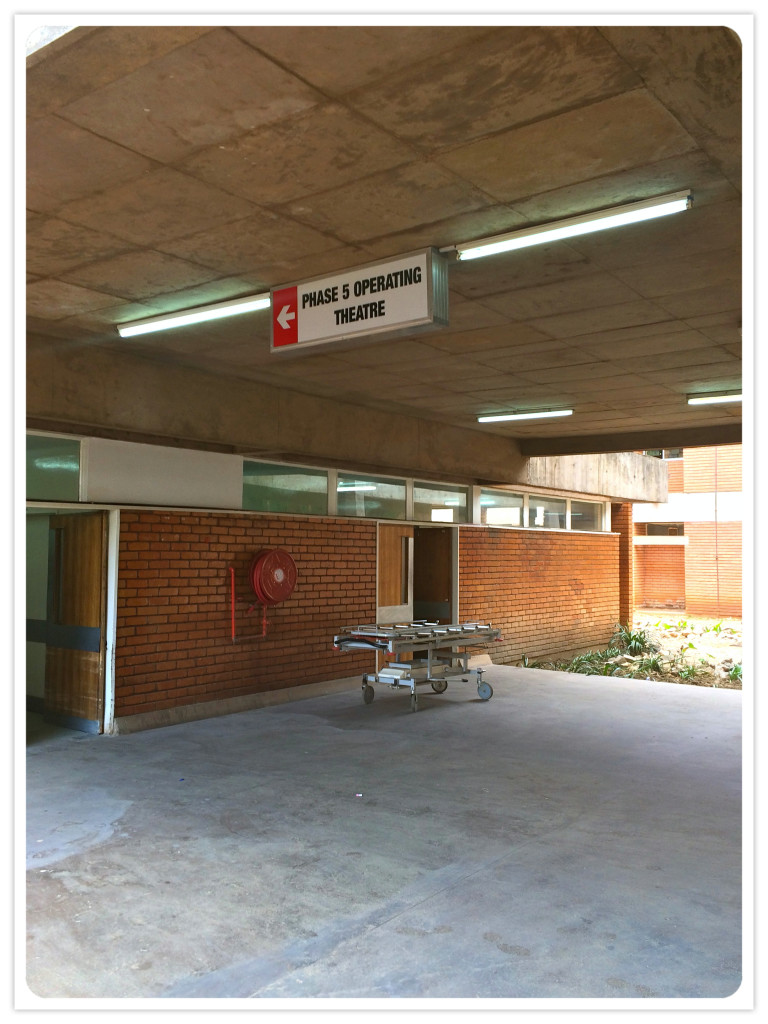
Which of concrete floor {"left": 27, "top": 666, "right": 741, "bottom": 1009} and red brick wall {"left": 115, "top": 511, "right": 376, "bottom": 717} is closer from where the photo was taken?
concrete floor {"left": 27, "top": 666, "right": 741, "bottom": 1009}

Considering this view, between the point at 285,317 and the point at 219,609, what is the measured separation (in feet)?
13.6

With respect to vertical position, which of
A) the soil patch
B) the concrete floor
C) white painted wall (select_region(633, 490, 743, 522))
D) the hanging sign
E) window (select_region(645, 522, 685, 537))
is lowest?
the soil patch

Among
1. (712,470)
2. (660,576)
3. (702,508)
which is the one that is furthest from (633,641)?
(660,576)

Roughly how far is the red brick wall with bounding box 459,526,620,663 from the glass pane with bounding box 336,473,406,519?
1.56 m

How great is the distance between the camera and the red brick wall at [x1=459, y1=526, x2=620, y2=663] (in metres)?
13.6

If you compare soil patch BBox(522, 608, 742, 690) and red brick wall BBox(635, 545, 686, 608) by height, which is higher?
red brick wall BBox(635, 545, 686, 608)

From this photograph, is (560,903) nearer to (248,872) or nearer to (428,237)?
(248,872)

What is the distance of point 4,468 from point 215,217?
3293mm

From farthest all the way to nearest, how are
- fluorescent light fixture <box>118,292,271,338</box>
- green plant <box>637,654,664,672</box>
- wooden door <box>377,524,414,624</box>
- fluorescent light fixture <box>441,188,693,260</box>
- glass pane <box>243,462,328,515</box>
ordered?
green plant <box>637,654,664,672</box>, wooden door <box>377,524,414,624</box>, glass pane <box>243,462,328,515</box>, fluorescent light fixture <box>118,292,271,338</box>, fluorescent light fixture <box>441,188,693,260</box>

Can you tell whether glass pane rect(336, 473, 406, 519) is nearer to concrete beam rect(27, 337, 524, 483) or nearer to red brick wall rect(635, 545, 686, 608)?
concrete beam rect(27, 337, 524, 483)

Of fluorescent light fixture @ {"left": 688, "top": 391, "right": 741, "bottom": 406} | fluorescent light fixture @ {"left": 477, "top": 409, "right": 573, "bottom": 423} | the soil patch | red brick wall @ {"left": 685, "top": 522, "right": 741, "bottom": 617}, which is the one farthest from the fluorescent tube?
red brick wall @ {"left": 685, "top": 522, "right": 741, "bottom": 617}

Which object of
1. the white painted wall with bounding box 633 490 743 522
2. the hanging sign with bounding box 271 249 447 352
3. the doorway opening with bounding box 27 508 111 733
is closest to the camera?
the hanging sign with bounding box 271 249 447 352

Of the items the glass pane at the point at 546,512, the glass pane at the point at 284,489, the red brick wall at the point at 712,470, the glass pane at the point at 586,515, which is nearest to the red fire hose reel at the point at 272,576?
the glass pane at the point at 284,489
